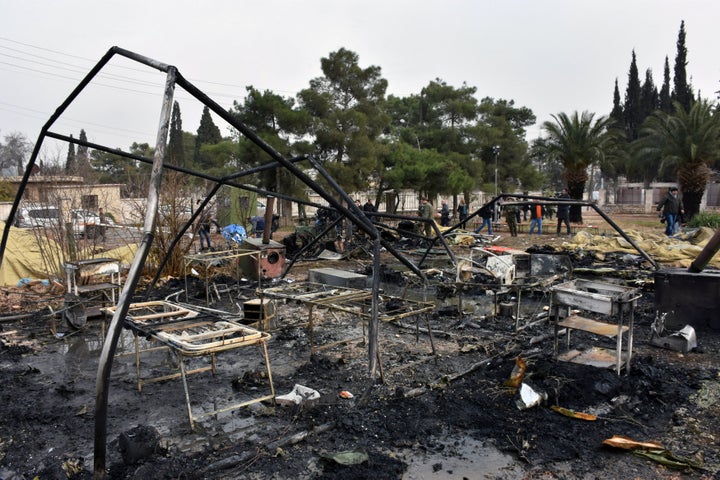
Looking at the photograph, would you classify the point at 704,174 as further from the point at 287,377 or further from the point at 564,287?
the point at 287,377

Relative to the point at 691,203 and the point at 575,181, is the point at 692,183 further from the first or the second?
the point at 575,181

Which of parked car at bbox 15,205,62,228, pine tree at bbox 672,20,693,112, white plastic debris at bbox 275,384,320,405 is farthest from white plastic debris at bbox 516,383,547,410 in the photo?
pine tree at bbox 672,20,693,112

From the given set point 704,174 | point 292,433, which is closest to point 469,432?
point 292,433

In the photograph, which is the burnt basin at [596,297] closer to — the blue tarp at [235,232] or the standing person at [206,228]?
the standing person at [206,228]

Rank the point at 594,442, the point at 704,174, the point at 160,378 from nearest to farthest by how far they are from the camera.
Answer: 1. the point at 594,442
2. the point at 160,378
3. the point at 704,174

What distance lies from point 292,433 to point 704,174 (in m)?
28.1

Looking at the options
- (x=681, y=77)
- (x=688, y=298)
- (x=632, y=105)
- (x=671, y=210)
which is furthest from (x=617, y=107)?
(x=688, y=298)

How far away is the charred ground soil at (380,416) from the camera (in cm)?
391

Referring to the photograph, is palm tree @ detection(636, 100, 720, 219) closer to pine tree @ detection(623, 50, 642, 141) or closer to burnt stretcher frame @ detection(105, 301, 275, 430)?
burnt stretcher frame @ detection(105, 301, 275, 430)

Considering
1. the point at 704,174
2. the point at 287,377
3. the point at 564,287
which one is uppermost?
the point at 704,174

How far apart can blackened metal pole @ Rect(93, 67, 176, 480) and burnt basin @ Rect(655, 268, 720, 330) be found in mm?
6865

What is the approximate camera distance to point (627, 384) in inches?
202

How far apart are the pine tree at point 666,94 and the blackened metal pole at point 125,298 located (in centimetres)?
5559

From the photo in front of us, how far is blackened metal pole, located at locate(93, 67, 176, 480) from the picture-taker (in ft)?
8.96
